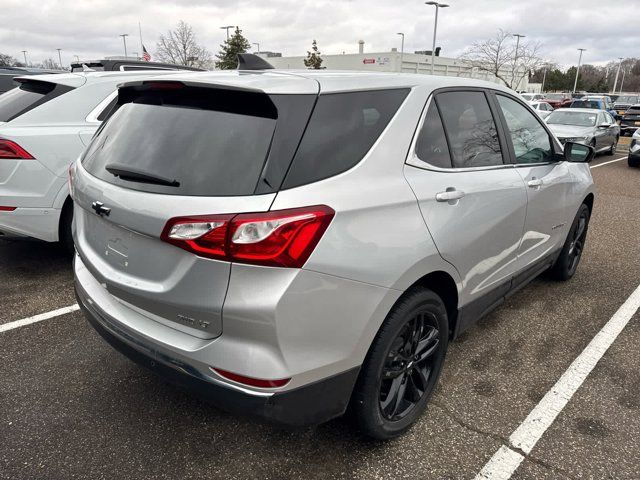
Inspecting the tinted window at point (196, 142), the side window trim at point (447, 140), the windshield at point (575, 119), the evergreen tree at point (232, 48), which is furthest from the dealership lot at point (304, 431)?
the evergreen tree at point (232, 48)

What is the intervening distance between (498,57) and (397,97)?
44195 millimetres

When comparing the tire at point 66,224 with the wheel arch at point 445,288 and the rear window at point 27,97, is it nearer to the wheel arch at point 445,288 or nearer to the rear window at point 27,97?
the rear window at point 27,97

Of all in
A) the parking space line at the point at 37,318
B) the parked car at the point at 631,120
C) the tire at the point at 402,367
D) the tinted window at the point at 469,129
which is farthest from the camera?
the parked car at the point at 631,120

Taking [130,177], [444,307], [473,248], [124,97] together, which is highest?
[124,97]

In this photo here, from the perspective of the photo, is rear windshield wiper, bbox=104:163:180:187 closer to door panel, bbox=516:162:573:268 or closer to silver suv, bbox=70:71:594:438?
silver suv, bbox=70:71:594:438

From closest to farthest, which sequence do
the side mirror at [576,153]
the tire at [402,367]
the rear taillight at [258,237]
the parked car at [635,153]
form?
1. the rear taillight at [258,237]
2. the tire at [402,367]
3. the side mirror at [576,153]
4. the parked car at [635,153]

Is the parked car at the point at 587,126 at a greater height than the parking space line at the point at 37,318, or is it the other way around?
the parked car at the point at 587,126

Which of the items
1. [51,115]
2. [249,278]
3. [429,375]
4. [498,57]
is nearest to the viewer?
[249,278]

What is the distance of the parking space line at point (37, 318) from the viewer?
3.49 m

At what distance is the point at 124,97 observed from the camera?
→ 2514 millimetres

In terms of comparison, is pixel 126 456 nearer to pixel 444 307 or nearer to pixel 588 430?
pixel 444 307

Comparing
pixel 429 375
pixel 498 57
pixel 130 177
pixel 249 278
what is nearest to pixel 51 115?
pixel 130 177

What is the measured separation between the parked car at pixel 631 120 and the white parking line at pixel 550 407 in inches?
880

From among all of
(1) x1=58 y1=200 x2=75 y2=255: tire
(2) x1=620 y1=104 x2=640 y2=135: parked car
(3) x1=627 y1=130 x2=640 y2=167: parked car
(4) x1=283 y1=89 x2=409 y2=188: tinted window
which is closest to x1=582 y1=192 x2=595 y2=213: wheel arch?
(4) x1=283 y1=89 x2=409 y2=188: tinted window
